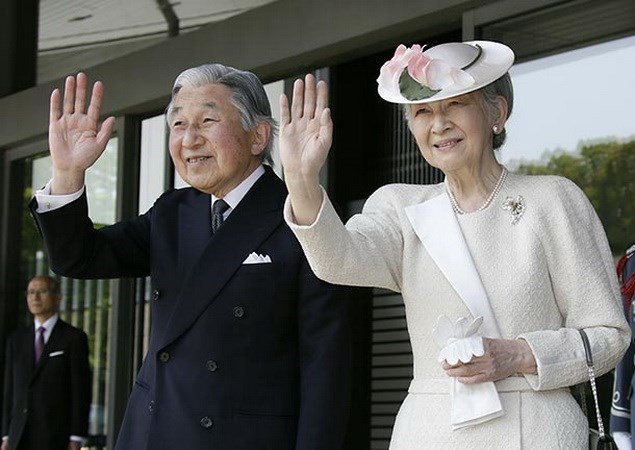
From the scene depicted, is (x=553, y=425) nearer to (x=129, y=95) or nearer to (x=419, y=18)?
(x=419, y=18)

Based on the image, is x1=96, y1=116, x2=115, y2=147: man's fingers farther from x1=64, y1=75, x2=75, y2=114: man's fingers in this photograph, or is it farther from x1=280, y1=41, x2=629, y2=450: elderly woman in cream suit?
x1=280, y1=41, x2=629, y2=450: elderly woman in cream suit

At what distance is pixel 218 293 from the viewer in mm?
2852

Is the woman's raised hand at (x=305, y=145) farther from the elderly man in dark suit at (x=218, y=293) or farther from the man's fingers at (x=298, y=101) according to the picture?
the elderly man in dark suit at (x=218, y=293)

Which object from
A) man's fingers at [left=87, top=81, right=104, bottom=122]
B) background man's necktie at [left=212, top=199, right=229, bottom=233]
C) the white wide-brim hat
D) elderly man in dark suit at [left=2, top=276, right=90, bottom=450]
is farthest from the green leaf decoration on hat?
elderly man in dark suit at [left=2, top=276, right=90, bottom=450]

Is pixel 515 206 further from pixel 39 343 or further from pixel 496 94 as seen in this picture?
→ pixel 39 343

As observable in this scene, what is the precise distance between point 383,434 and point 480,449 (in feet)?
11.3

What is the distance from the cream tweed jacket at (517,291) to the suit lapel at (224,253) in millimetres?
480

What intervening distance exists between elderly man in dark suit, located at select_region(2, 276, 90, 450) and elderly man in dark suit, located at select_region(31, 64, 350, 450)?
12.6 feet

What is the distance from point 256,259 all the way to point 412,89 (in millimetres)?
596

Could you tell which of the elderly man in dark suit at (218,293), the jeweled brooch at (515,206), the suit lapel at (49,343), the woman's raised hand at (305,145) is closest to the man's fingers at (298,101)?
the woman's raised hand at (305,145)

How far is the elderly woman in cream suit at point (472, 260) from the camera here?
2303 millimetres

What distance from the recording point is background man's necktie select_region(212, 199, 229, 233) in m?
2.97

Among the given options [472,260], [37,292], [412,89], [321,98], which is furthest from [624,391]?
[37,292]

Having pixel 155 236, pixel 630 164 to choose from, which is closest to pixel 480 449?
pixel 155 236
